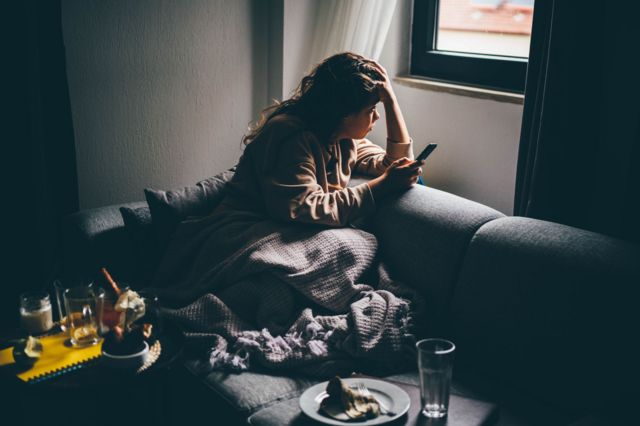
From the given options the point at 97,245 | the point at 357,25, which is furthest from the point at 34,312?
the point at 357,25

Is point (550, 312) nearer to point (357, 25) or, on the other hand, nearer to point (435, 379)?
point (435, 379)

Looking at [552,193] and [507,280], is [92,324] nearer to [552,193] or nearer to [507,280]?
[507,280]

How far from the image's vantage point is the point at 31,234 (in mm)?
2379

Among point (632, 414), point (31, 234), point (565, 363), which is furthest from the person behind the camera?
point (31, 234)

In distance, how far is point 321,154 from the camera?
6.84 ft

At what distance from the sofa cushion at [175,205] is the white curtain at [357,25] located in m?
0.89

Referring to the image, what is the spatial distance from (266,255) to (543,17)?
1.03m

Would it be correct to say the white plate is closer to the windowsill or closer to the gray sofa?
the gray sofa

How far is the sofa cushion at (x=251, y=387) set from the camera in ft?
5.13

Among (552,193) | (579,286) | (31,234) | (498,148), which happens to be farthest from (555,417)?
(31,234)

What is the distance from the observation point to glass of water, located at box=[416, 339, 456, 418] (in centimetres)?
129

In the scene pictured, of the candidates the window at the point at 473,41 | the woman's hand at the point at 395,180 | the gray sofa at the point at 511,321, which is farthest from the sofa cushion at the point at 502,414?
the window at the point at 473,41

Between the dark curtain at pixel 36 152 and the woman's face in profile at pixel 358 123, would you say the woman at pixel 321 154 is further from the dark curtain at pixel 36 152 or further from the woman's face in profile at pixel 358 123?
the dark curtain at pixel 36 152

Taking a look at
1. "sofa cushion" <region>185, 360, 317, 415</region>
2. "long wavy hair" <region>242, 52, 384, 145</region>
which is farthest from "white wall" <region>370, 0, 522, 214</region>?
"sofa cushion" <region>185, 360, 317, 415</region>
